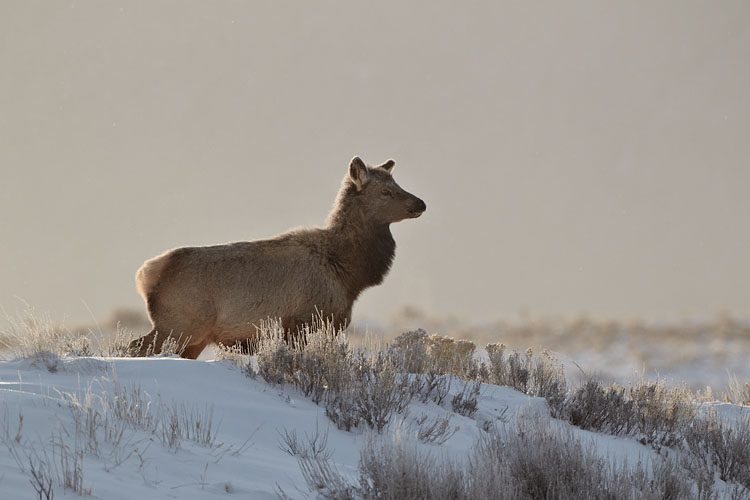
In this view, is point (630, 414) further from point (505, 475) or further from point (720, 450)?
point (505, 475)

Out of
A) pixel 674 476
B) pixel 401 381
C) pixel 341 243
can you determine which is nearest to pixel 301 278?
pixel 341 243

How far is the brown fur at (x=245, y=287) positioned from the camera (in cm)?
948

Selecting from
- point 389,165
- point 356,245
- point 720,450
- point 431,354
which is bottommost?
point 720,450

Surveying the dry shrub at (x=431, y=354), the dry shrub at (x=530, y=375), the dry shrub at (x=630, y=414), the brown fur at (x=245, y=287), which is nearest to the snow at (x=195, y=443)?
the dry shrub at (x=630, y=414)

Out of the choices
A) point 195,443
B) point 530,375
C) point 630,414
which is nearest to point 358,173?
point 530,375

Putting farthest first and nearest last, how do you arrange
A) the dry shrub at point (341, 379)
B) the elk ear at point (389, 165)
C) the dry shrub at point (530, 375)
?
the elk ear at point (389, 165), the dry shrub at point (530, 375), the dry shrub at point (341, 379)

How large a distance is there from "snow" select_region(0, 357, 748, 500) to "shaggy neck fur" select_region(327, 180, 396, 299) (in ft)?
8.62

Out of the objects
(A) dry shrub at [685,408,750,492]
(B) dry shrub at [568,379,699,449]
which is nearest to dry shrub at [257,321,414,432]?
(B) dry shrub at [568,379,699,449]

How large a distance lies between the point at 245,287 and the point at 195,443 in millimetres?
4273

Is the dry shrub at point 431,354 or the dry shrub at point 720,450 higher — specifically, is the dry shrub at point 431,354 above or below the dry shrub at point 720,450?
above

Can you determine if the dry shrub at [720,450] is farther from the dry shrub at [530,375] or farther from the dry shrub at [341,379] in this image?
the dry shrub at [341,379]

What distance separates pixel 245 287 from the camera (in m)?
9.52

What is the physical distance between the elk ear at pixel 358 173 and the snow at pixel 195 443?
11.3 ft

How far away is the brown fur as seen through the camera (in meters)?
9.48
